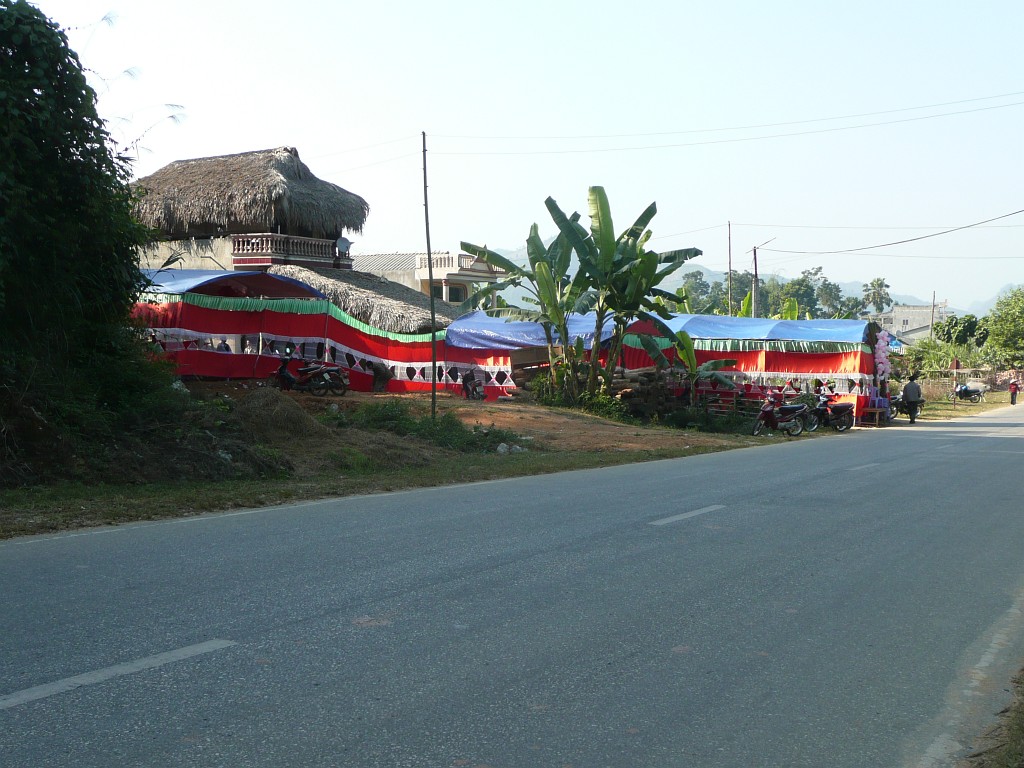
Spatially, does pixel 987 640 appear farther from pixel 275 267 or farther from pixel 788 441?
pixel 275 267

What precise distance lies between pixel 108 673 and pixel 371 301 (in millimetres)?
25942

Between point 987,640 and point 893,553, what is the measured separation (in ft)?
7.72

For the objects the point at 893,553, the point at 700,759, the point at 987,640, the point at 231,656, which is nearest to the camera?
the point at 700,759

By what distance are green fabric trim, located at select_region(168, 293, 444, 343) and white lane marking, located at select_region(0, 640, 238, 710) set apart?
18.7 m

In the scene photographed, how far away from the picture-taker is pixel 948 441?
21.8 m

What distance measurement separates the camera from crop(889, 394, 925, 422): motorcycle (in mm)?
32906

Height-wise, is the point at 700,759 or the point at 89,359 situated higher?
the point at 89,359

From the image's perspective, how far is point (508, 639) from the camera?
5.39m

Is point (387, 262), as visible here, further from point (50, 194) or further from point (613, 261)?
point (50, 194)

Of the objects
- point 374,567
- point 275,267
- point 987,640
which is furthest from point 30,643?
point 275,267

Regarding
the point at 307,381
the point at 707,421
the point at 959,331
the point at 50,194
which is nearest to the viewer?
the point at 50,194

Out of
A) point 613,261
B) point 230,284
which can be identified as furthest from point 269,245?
point 613,261

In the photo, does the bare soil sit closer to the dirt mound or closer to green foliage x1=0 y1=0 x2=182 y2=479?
the dirt mound

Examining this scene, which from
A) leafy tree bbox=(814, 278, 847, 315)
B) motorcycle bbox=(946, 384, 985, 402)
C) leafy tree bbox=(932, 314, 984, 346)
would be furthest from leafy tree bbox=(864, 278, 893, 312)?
motorcycle bbox=(946, 384, 985, 402)
